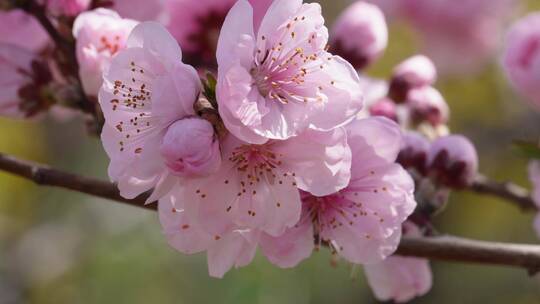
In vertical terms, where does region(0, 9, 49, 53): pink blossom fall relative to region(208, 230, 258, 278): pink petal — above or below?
below

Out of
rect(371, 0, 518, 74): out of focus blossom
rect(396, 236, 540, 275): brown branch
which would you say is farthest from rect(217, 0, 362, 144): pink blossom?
rect(371, 0, 518, 74): out of focus blossom

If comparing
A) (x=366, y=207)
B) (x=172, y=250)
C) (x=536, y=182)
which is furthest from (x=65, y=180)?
(x=172, y=250)

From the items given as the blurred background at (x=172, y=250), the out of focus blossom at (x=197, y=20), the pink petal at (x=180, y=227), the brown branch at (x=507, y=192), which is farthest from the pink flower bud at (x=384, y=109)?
the blurred background at (x=172, y=250)

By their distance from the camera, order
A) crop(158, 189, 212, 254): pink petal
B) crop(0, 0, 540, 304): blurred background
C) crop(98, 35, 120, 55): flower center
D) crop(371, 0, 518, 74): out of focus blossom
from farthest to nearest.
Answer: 1. crop(0, 0, 540, 304): blurred background
2. crop(371, 0, 518, 74): out of focus blossom
3. crop(98, 35, 120, 55): flower center
4. crop(158, 189, 212, 254): pink petal

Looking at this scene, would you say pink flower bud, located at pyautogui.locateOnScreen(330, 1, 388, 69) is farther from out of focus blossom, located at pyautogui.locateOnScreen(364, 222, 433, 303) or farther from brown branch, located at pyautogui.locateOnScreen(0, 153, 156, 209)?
brown branch, located at pyautogui.locateOnScreen(0, 153, 156, 209)

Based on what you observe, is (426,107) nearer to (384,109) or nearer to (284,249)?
(384,109)

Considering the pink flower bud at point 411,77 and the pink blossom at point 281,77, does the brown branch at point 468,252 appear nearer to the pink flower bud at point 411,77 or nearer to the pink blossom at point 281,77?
the pink blossom at point 281,77
